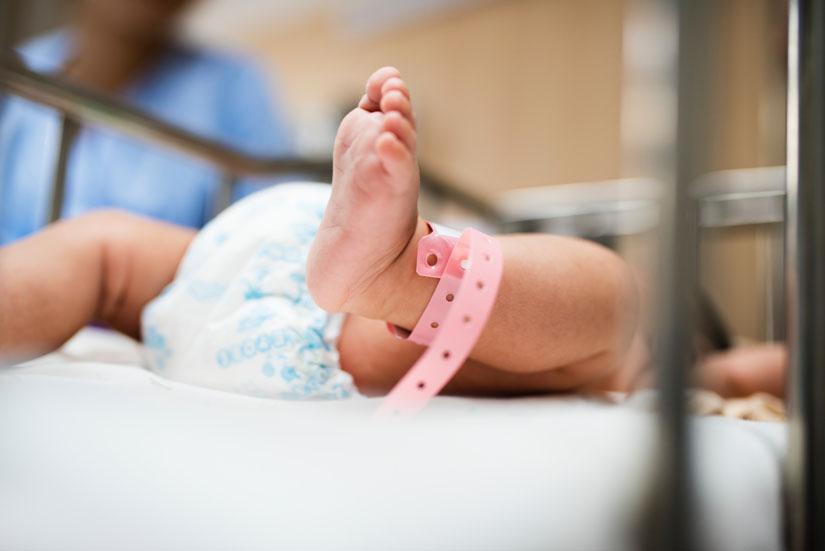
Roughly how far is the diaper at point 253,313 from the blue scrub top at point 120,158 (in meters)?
0.13

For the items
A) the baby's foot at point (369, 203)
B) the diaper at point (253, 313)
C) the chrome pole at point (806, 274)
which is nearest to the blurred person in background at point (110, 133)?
the diaper at point (253, 313)

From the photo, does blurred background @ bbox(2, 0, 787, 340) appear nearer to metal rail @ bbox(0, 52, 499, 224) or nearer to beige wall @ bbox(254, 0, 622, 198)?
beige wall @ bbox(254, 0, 622, 198)

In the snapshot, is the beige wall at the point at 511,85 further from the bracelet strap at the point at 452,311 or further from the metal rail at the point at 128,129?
the bracelet strap at the point at 452,311

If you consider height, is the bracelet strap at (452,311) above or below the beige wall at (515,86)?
below

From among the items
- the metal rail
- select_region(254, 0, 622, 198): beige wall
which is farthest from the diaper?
select_region(254, 0, 622, 198): beige wall

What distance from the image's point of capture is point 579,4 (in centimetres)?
215

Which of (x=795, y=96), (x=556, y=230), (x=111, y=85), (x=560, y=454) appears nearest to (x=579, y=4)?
(x=556, y=230)

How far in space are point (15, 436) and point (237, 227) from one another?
0.22 metres

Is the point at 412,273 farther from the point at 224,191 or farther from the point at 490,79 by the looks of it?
the point at 490,79

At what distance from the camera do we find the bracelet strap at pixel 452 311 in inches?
15.7

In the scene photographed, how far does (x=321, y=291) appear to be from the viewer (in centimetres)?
42

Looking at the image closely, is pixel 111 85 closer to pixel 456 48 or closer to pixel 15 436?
pixel 15 436

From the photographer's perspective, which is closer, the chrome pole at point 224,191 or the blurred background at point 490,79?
the chrome pole at point 224,191

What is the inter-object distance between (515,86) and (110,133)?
191 cm
